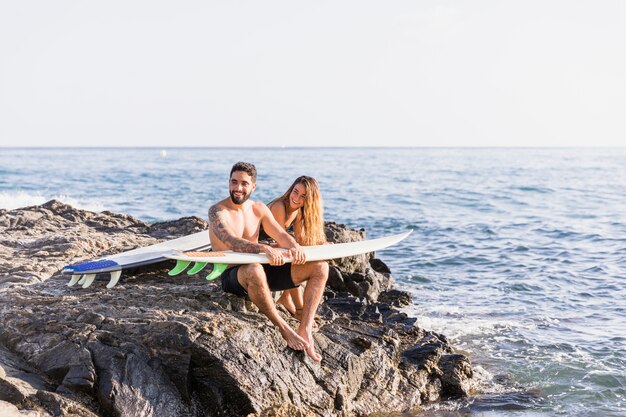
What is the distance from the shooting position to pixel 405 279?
13633mm

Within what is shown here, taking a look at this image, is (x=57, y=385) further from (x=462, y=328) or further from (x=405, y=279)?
(x=405, y=279)

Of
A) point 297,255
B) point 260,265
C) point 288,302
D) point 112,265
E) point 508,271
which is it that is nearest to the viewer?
point 260,265

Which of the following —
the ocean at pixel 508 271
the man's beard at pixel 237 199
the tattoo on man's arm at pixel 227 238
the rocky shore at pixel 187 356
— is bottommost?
the ocean at pixel 508 271

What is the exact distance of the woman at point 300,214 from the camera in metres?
6.68

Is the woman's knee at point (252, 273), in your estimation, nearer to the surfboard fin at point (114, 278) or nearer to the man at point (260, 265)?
the man at point (260, 265)

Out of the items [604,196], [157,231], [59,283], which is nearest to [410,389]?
[59,283]

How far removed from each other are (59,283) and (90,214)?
5.27 meters

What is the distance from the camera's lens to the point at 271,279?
6332 millimetres

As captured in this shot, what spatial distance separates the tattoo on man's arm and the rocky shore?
0.53 meters

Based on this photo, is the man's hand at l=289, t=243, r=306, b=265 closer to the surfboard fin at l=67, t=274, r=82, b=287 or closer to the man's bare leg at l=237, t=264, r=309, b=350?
the man's bare leg at l=237, t=264, r=309, b=350

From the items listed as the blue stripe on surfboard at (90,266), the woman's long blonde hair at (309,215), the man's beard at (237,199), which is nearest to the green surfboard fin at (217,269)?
the man's beard at (237,199)

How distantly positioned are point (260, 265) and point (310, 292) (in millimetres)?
520

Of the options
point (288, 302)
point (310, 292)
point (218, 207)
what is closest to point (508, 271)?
point (288, 302)

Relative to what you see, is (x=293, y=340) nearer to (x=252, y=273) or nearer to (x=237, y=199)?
(x=252, y=273)
